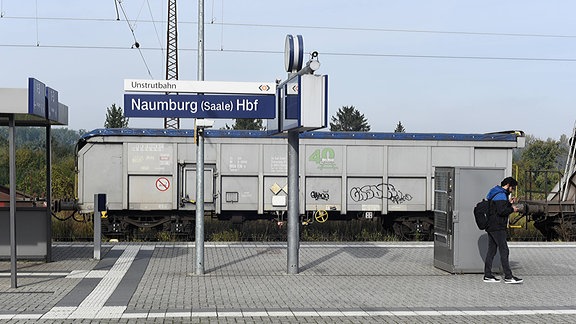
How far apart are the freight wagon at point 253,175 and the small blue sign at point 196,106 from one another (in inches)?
214

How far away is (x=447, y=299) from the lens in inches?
406

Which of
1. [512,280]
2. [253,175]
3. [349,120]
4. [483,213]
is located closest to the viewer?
[512,280]

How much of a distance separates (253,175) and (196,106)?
6.25m

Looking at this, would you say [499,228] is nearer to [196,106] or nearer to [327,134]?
[196,106]

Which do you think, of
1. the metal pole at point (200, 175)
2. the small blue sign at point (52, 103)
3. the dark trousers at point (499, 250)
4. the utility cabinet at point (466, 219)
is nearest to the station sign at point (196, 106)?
the metal pole at point (200, 175)

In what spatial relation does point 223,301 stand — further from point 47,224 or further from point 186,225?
point 186,225

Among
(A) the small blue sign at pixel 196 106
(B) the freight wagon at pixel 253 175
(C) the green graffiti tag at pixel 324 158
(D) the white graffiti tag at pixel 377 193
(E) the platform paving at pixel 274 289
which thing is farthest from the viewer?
(D) the white graffiti tag at pixel 377 193

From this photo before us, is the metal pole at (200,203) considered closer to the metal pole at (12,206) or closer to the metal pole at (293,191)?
the metal pole at (293,191)

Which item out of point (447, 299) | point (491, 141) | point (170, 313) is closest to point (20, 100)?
point (170, 313)

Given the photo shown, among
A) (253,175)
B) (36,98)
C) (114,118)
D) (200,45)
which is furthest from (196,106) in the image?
(114,118)

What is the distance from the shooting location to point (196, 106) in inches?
472

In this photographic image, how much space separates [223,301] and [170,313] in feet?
3.34

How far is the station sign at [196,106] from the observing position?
11891mm

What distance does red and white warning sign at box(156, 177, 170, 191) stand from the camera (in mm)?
17938
